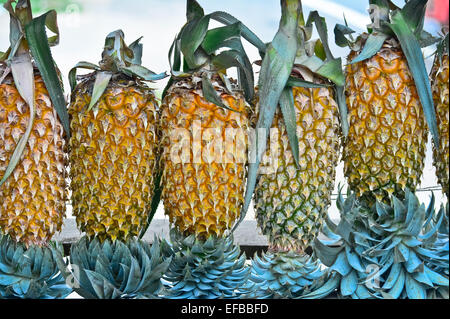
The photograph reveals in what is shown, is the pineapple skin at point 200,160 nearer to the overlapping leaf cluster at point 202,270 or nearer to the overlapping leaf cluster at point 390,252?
the overlapping leaf cluster at point 202,270

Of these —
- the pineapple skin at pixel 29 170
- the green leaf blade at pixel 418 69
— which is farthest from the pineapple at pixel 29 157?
the green leaf blade at pixel 418 69

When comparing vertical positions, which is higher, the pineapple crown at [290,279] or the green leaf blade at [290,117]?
the green leaf blade at [290,117]

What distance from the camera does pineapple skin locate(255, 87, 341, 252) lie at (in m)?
0.82

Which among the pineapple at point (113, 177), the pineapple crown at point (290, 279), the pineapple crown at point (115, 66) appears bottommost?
the pineapple crown at point (290, 279)

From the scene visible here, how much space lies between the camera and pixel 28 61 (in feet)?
2.78

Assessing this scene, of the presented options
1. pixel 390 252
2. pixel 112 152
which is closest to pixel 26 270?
pixel 112 152

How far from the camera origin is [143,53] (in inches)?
38.2

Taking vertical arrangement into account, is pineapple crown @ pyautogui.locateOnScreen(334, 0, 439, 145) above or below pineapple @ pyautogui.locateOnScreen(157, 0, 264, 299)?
above

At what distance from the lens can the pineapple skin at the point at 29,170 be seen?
81cm

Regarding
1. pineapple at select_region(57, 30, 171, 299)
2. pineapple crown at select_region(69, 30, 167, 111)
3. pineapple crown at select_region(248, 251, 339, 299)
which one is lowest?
pineapple crown at select_region(248, 251, 339, 299)

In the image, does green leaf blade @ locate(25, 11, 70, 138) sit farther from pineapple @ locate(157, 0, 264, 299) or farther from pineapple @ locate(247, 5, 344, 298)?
pineapple @ locate(247, 5, 344, 298)

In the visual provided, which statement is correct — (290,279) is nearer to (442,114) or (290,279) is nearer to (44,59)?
(442,114)

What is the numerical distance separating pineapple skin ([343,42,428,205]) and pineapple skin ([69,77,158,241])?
1.18 ft

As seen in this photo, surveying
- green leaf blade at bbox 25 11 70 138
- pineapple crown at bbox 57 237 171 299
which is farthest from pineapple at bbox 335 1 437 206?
green leaf blade at bbox 25 11 70 138
